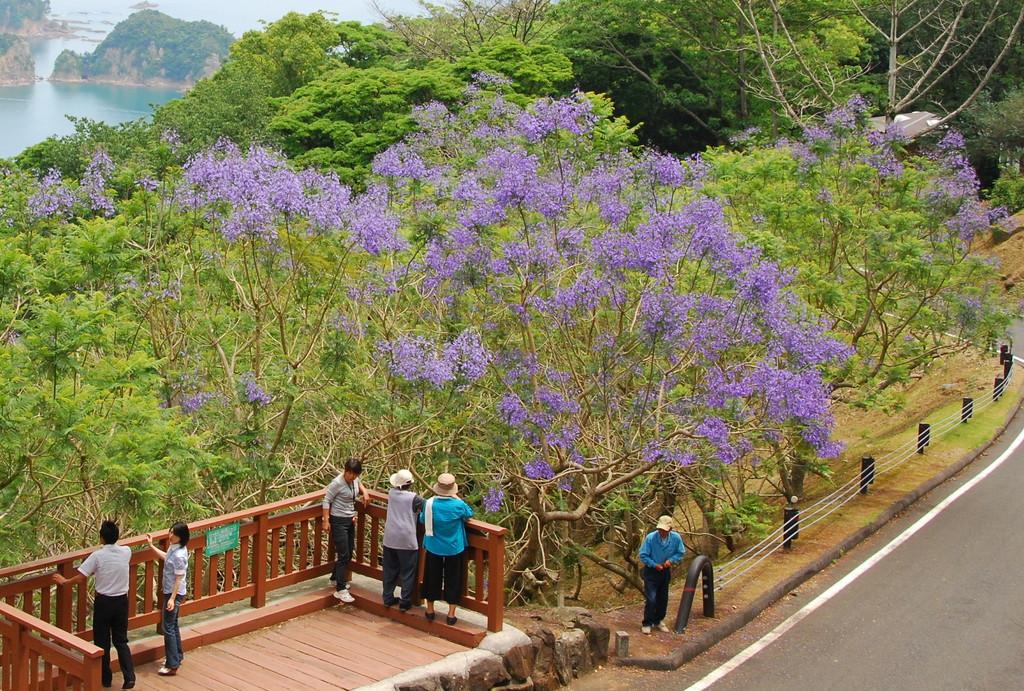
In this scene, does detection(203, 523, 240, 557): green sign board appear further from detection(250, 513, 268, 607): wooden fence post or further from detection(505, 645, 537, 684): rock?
detection(505, 645, 537, 684): rock

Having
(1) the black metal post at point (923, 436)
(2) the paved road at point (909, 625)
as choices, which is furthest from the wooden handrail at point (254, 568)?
(1) the black metal post at point (923, 436)

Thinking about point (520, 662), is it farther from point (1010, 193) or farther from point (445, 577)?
point (1010, 193)

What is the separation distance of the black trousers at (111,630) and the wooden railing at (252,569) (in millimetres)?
294

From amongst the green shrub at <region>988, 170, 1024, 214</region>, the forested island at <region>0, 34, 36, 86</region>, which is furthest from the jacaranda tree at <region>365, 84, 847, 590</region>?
the forested island at <region>0, 34, 36, 86</region>

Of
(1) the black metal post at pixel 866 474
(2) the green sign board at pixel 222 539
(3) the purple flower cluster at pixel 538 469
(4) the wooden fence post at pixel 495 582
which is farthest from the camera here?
(1) the black metal post at pixel 866 474

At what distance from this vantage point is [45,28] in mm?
147375

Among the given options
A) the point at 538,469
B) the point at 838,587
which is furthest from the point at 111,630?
Result: the point at 838,587

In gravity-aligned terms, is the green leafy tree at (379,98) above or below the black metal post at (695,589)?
above

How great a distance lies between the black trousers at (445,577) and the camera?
36.3ft

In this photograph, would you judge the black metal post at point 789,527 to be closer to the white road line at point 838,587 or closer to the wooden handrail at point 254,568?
the white road line at point 838,587

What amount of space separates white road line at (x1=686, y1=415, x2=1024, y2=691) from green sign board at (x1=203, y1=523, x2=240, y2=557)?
4.67 metres

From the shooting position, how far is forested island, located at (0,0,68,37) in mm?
146750

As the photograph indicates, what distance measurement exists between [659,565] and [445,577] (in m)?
2.92

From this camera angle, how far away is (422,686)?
9844 mm
